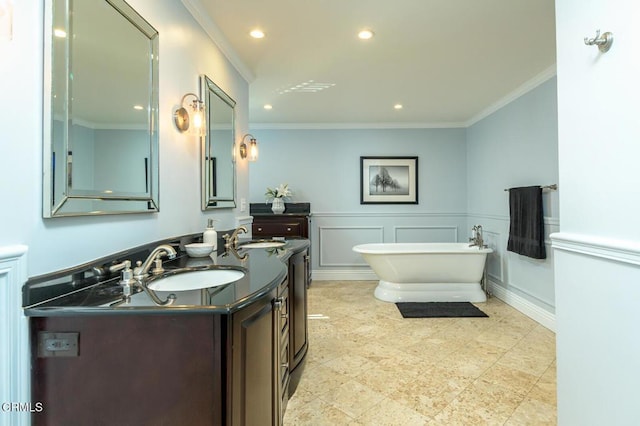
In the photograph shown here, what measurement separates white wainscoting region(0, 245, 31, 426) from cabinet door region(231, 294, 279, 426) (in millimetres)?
586

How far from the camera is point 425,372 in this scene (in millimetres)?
2221

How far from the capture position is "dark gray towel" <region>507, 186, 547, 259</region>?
10.3 feet

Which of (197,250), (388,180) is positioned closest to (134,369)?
(197,250)

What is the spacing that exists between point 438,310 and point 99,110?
3.45m

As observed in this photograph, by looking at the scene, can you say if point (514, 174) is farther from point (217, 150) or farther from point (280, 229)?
point (217, 150)

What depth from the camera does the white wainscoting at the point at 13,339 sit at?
0.87 meters

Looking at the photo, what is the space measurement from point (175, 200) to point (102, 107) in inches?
26.4

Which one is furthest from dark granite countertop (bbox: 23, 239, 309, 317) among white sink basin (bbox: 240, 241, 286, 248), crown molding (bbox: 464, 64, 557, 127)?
crown molding (bbox: 464, 64, 557, 127)

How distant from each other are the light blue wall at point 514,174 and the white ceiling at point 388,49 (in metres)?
0.30

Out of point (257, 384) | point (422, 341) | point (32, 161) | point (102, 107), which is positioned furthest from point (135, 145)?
point (422, 341)

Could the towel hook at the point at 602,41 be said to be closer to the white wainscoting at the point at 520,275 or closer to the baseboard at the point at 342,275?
the white wainscoting at the point at 520,275

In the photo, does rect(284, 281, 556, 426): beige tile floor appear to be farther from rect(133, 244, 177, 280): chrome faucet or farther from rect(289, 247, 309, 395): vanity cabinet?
rect(133, 244, 177, 280): chrome faucet

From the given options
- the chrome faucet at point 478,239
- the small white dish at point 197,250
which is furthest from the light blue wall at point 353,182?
the small white dish at point 197,250

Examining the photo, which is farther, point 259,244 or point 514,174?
point 514,174
